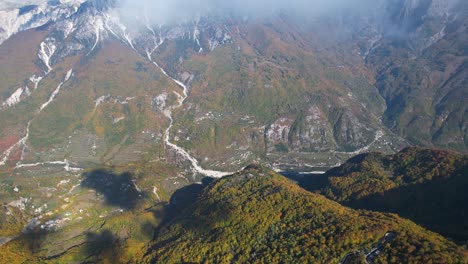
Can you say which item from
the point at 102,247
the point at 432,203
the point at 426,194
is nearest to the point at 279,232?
the point at 432,203

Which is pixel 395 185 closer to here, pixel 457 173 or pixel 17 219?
pixel 457 173

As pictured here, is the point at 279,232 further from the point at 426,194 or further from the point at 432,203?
the point at 426,194

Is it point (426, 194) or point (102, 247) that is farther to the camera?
point (102, 247)

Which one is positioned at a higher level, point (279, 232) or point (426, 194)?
point (279, 232)

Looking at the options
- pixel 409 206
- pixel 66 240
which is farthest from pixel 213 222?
pixel 409 206

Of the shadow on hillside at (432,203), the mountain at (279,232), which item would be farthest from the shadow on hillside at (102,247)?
the shadow on hillside at (432,203)

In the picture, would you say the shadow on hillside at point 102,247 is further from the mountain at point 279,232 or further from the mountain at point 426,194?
the mountain at point 426,194

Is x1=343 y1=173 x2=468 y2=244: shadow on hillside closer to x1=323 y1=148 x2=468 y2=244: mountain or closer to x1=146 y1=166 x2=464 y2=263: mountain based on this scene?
x1=323 y1=148 x2=468 y2=244: mountain

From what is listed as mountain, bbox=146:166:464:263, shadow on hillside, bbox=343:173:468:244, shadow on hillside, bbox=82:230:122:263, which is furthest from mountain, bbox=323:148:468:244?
shadow on hillside, bbox=82:230:122:263

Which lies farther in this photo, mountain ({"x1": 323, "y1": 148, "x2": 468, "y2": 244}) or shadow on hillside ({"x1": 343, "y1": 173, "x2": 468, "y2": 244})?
mountain ({"x1": 323, "y1": 148, "x2": 468, "y2": 244})
